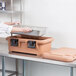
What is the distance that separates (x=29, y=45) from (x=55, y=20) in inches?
25.1

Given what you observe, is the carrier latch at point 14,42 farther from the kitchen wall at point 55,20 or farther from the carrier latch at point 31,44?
the kitchen wall at point 55,20

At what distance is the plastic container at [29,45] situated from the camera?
2.09 meters

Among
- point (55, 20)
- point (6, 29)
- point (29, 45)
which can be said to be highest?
point (55, 20)

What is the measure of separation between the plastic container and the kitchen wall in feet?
1.30

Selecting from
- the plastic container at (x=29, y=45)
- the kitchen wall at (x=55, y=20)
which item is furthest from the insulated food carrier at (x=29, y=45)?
the kitchen wall at (x=55, y=20)

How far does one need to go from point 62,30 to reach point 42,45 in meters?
0.53

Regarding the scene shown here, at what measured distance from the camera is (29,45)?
2.11 metres

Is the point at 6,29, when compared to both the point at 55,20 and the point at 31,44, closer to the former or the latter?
the point at 31,44

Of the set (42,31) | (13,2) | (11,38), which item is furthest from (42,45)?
(13,2)

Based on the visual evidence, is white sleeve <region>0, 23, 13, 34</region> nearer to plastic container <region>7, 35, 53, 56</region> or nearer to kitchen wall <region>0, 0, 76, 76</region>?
plastic container <region>7, 35, 53, 56</region>

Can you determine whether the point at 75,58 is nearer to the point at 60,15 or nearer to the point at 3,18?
the point at 60,15

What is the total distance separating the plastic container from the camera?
6.84ft

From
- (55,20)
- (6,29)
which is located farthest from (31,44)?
(55,20)

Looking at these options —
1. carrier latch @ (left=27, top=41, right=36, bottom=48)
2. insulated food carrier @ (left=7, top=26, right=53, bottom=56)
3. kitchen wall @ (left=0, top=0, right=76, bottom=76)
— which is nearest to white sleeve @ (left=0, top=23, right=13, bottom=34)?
insulated food carrier @ (left=7, top=26, right=53, bottom=56)
